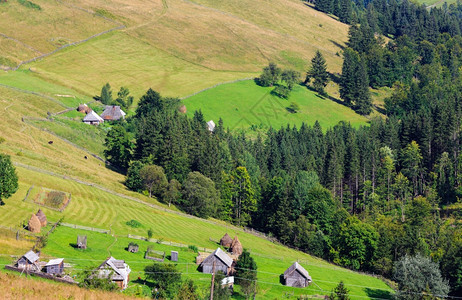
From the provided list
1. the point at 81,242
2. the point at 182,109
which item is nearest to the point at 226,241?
the point at 81,242

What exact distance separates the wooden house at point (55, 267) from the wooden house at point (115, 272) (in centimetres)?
434

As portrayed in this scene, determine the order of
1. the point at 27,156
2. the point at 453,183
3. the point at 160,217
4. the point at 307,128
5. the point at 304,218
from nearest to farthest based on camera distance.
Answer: the point at 160,217, the point at 27,156, the point at 304,218, the point at 453,183, the point at 307,128

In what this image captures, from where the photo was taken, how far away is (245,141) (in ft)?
579

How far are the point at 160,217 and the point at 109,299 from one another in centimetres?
5692

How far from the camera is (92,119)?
6599 inches

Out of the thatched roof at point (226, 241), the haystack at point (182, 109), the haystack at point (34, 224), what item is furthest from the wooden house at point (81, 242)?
the haystack at point (182, 109)

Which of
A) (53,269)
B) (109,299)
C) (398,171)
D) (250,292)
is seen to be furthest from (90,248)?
(398,171)

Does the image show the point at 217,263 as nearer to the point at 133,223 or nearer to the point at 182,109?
the point at 133,223

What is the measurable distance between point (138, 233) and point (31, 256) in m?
27.3

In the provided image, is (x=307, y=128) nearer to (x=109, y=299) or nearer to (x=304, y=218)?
(x=304, y=218)

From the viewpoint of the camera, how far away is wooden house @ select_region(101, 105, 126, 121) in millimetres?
173875

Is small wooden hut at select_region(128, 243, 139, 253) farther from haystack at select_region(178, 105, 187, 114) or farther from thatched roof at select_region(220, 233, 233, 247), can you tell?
haystack at select_region(178, 105, 187, 114)

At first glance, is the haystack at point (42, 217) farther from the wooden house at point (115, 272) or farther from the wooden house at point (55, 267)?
the wooden house at point (115, 272)

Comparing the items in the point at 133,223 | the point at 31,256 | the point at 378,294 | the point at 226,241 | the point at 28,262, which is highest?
the point at 133,223
